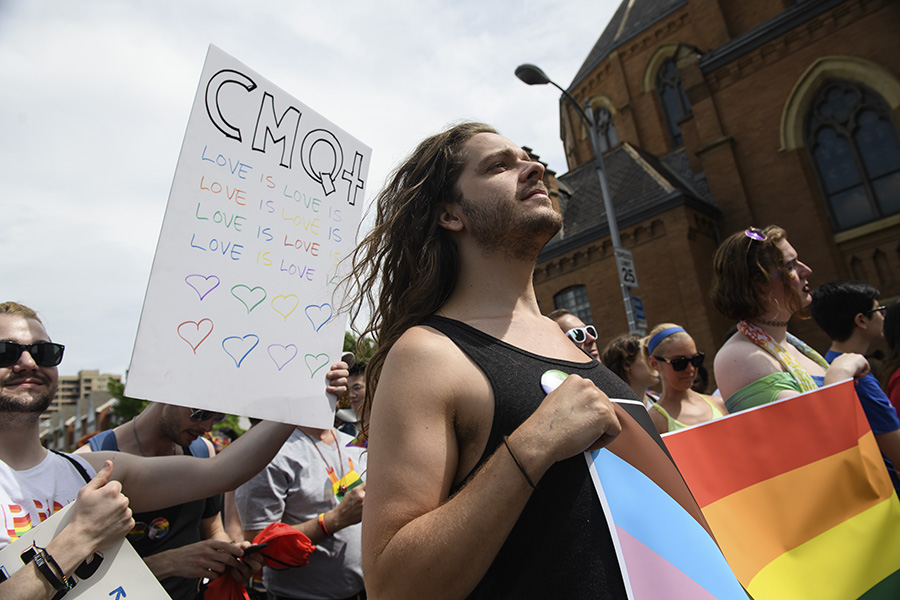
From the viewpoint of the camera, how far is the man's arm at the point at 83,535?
1432mm

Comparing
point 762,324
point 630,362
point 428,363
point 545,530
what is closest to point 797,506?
point 762,324

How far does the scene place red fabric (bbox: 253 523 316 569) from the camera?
2289 mm

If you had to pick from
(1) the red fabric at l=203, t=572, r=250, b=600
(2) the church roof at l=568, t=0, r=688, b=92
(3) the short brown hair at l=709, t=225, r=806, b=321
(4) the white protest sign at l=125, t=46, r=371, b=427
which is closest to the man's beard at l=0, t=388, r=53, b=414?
(4) the white protest sign at l=125, t=46, r=371, b=427

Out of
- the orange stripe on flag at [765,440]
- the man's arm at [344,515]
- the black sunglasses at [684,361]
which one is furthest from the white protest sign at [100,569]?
the black sunglasses at [684,361]

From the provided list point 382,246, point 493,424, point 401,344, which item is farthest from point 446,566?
point 382,246

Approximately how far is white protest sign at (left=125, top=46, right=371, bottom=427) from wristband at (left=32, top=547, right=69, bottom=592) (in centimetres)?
48

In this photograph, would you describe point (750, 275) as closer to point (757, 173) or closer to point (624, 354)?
point (624, 354)

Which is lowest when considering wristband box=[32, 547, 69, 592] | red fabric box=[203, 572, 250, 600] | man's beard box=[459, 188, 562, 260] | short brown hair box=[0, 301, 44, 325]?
red fabric box=[203, 572, 250, 600]

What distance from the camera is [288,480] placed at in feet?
10.0

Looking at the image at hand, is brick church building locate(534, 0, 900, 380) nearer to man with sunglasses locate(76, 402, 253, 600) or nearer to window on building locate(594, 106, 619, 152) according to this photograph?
window on building locate(594, 106, 619, 152)

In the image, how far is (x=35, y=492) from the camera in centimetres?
179

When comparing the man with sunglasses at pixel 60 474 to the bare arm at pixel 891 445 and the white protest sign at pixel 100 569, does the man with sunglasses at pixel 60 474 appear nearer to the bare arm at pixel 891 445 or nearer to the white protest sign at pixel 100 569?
the white protest sign at pixel 100 569

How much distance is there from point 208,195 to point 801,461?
2.43 m

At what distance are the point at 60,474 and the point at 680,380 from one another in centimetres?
347
